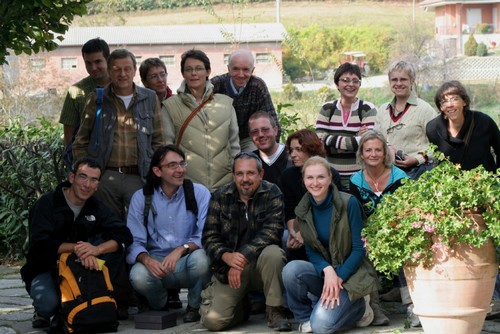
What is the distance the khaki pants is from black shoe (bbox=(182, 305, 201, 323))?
0.19m

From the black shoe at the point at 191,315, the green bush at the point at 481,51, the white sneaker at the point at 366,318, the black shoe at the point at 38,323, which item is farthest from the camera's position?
the green bush at the point at 481,51

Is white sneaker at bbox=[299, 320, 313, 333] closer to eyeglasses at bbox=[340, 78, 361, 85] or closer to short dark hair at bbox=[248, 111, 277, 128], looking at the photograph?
short dark hair at bbox=[248, 111, 277, 128]

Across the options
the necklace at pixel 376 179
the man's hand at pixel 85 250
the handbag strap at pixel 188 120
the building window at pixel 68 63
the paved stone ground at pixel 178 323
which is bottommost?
the paved stone ground at pixel 178 323

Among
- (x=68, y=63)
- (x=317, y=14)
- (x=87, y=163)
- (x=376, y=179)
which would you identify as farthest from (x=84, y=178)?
(x=317, y=14)

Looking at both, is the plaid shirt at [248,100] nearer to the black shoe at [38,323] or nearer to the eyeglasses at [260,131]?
the eyeglasses at [260,131]

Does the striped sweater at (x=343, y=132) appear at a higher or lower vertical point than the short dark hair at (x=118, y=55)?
lower

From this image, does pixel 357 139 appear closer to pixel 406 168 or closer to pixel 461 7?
pixel 406 168

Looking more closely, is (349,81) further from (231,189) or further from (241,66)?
(231,189)

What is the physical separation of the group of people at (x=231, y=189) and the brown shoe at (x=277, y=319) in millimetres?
13

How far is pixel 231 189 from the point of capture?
7.07 metres

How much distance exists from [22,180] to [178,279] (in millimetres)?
4073

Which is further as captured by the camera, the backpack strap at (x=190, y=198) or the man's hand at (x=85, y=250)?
the backpack strap at (x=190, y=198)

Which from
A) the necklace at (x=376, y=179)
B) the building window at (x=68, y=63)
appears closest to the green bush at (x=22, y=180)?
the necklace at (x=376, y=179)

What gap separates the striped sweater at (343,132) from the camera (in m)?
7.73
